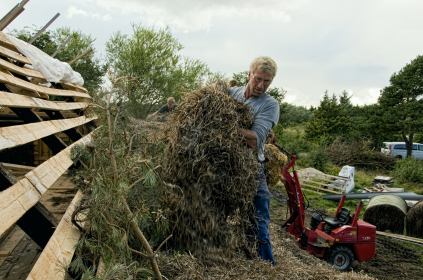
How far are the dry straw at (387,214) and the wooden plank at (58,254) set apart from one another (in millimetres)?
9951

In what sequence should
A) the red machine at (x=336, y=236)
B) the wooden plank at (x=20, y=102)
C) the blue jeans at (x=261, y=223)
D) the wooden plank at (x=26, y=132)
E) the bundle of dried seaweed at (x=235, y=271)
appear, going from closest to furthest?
the wooden plank at (x=26, y=132) < the bundle of dried seaweed at (x=235, y=271) < the wooden plank at (x=20, y=102) < the blue jeans at (x=261, y=223) < the red machine at (x=336, y=236)

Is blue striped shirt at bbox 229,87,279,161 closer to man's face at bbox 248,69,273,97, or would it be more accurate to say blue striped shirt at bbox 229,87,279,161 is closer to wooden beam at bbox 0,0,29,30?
man's face at bbox 248,69,273,97

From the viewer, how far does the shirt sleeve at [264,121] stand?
3.71 meters

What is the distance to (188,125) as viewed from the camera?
341 cm

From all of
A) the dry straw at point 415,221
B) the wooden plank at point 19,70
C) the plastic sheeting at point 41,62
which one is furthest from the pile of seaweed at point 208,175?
the dry straw at point 415,221

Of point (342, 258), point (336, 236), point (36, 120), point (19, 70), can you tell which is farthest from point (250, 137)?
point (342, 258)

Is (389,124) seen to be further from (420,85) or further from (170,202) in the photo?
(170,202)

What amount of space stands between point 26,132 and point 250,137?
7.58 feet

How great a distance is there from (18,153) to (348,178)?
1343 cm

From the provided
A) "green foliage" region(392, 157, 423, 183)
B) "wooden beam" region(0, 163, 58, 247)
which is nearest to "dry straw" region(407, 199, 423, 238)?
"green foliage" region(392, 157, 423, 183)

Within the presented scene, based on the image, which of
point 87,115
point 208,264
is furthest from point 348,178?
point 87,115

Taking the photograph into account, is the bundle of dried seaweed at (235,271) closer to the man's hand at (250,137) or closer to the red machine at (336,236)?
the man's hand at (250,137)

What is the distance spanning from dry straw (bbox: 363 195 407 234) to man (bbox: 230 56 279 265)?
7.58 meters

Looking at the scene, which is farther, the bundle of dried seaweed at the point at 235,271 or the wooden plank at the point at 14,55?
the wooden plank at the point at 14,55
